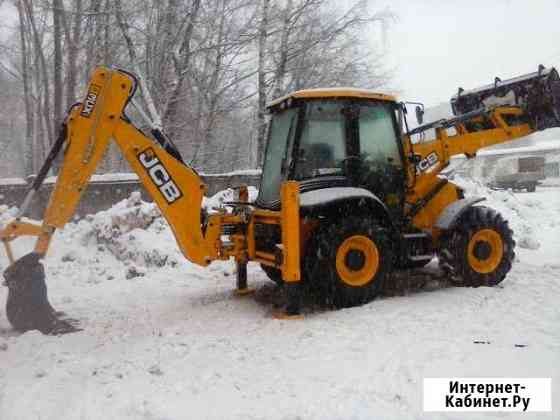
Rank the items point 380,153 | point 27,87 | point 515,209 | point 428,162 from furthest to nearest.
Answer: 1. point 27,87
2. point 515,209
3. point 428,162
4. point 380,153

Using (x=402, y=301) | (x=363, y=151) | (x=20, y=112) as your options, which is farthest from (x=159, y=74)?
(x=20, y=112)

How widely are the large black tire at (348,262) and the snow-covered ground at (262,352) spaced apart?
21 centimetres

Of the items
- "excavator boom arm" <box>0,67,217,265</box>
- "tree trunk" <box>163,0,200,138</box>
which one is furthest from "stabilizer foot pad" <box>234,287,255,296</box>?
"tree trunk" <box>163,0,200,138</box>

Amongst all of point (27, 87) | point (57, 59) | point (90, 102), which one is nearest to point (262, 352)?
point (90, 102)

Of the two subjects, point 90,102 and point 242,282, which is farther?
point 242,282

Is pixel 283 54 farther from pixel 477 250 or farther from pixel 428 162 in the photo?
pixel 477 250

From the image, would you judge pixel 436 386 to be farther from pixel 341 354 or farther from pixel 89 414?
pixel 89 414

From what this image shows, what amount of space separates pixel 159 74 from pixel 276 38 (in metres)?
3.81

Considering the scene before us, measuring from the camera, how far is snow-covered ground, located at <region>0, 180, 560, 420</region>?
3465 mm

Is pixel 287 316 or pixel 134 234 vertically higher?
pixel 134 234

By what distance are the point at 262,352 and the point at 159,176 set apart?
225 centimetres

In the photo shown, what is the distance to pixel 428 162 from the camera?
6.80 meters

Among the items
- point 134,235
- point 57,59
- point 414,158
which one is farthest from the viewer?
point 57,59

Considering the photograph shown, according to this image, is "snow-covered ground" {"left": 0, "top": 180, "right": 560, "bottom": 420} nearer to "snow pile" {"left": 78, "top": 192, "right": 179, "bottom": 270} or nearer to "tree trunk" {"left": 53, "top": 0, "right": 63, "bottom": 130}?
"snow pile" {"left": 78, "top": 192, "right": 179, "bottom": 270}
